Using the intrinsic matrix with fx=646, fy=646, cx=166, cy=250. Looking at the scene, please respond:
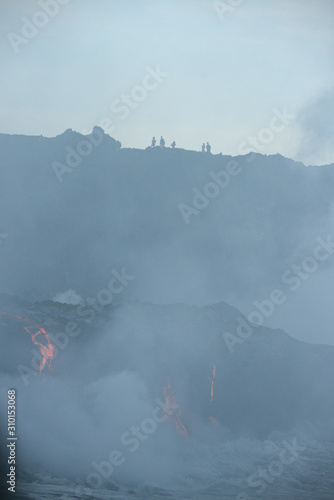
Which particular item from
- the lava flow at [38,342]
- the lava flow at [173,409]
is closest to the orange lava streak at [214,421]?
the lava flow at [173,409]

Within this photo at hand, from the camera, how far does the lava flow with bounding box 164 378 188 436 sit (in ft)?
319

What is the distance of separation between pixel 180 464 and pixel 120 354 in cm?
2058

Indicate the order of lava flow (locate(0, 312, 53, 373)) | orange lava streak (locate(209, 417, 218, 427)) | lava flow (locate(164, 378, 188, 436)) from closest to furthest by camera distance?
lava flow (locate(0, 312, 53, 373)) → lava flow (locate(164, 378, 188, 436)) → orange lava streak (locate(209, 417, 218, 427))

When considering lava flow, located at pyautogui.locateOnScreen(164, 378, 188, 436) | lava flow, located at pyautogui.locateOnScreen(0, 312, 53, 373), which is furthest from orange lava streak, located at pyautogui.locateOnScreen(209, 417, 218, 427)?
Answer: lava flow, located at pyautogui.locateOnScreen(0, 312, 53, 373)

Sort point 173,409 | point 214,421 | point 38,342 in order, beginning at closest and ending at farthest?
point 38,342 < point 173,409 < point 214,421

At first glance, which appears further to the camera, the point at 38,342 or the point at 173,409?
the point at 173,409

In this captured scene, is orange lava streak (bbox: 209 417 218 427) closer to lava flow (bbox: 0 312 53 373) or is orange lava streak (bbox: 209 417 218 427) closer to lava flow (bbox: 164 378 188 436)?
lava flow (bbox: 164 378 188 436)

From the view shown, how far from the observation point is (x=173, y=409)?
9931 centimetres

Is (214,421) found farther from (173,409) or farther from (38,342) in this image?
(38,342)

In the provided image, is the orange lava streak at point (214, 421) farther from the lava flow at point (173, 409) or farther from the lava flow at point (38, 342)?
the lava flow at point (38, 342)

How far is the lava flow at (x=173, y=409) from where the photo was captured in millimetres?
97375

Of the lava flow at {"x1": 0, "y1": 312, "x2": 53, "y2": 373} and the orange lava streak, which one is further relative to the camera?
the orange lava streak

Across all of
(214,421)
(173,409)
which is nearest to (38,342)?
(173,409)

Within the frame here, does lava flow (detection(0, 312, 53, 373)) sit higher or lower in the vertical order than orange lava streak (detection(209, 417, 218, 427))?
higher
